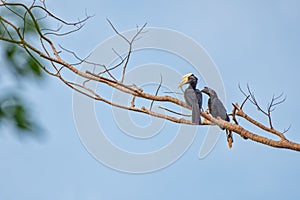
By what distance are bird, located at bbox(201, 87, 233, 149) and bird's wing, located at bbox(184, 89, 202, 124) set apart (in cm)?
14

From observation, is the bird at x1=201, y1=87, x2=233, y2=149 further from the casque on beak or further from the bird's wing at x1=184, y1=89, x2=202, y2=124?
the bird's wing at x1=184, y1=89, x2=202, y2=124

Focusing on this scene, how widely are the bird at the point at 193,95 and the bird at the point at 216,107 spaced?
0.09 meters

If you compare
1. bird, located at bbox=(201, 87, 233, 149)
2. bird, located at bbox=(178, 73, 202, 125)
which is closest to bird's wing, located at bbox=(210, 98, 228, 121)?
bird, located at bbox=(201, 87, 233, 149)

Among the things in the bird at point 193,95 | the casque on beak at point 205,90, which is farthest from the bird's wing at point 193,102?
the casque on beak at point 205,90

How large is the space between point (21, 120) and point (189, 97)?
10.3 feet

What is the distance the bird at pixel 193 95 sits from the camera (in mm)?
3711

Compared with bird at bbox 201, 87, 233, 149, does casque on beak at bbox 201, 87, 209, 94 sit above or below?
above

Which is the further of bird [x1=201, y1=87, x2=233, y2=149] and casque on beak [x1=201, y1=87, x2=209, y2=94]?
casque on beak [x1=201, y1=87, x2=209, y2=94]

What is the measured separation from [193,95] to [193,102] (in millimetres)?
308

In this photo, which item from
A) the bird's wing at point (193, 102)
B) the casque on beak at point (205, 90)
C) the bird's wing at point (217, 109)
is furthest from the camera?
the casque on beak at point (205, 90)

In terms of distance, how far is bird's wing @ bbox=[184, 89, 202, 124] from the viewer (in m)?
3.67

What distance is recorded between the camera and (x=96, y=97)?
322cm

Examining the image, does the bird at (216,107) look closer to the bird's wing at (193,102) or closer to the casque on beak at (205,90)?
the casque on beak at (205,90)

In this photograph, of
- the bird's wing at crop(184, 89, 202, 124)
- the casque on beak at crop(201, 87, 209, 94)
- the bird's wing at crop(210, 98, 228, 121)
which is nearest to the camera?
the bird's wing at crop(184, 89, 202, 124)
